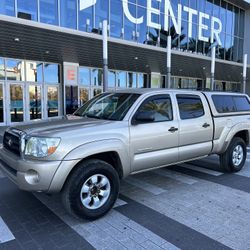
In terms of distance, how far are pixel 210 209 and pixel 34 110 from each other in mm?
14071

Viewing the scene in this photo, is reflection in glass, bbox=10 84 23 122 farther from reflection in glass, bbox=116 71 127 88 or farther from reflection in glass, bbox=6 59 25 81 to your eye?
reflection in glass, bbox=116 71 127 88

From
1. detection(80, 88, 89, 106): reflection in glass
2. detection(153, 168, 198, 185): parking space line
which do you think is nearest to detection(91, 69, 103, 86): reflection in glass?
detection(80, 88, 89, 106): reflection in glass

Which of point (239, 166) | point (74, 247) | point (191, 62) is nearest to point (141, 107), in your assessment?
point (74, 247)

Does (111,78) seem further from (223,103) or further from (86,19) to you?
(223,103)

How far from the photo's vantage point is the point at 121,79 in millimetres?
→ 20266

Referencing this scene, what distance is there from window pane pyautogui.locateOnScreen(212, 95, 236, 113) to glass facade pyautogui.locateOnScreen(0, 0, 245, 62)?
1059cm

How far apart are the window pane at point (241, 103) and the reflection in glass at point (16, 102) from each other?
12.6 metres

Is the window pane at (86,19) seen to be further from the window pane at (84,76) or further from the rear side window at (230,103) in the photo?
the rear side window at (230,103)

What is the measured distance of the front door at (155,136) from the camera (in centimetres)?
422

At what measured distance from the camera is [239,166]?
620cm

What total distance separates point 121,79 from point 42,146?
56.5ft

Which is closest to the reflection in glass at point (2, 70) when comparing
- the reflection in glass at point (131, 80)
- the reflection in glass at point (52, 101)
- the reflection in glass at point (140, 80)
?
the reflection in glass at point (52, 101)

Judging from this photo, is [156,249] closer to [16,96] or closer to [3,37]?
[3,37]

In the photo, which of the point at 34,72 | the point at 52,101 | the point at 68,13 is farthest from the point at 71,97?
the point at 68,13
